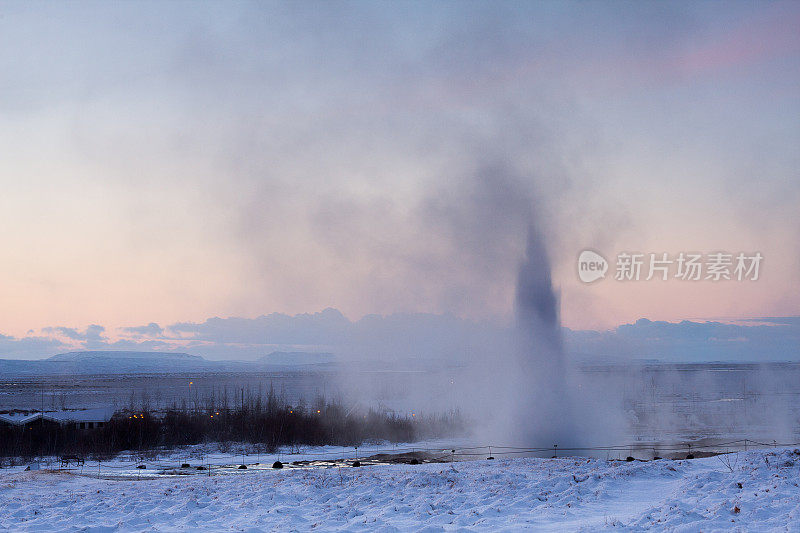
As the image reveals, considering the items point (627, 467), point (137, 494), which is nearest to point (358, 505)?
point (137, 494)

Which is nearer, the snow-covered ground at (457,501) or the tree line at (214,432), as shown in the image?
the snow-covered ground at (457,501)

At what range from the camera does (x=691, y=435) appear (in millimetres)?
69625

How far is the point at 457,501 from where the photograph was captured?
71.7 feet

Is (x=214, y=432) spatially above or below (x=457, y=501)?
below

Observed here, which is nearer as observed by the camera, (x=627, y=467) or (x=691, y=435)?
(x=627, y=467)

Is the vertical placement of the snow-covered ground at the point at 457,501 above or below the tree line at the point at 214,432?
above

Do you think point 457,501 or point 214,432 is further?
point 214,432

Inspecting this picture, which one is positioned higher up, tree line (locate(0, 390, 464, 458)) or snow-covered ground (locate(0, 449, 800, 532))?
snow-covered ground (locate(0, 449, 800, 532))

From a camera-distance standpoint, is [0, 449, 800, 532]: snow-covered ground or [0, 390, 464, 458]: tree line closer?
[0, 449, 800, 532]: snow-covered ground

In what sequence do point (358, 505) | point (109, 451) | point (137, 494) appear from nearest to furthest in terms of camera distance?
point (358, 505), point (137, 494), point (109, 451)

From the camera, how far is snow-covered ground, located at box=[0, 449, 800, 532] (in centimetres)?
1767

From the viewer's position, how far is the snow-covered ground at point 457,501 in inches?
696

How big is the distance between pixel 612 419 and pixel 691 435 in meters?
8.56

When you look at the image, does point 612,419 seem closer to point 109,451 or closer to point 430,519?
point 109,451
